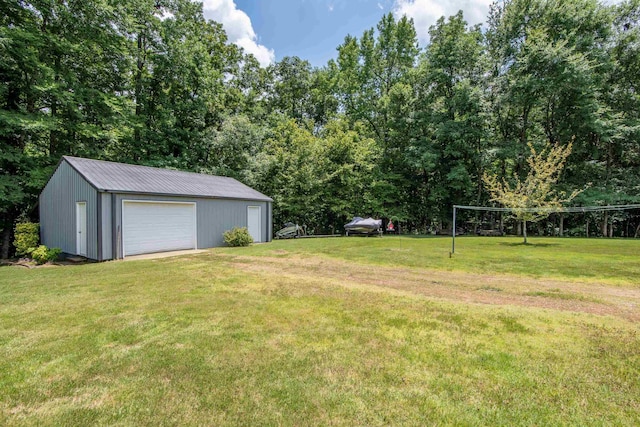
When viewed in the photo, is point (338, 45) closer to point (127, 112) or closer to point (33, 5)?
point (127, 112)

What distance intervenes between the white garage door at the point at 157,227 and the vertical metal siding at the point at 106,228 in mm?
464

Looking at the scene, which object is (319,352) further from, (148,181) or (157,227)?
(148,181)

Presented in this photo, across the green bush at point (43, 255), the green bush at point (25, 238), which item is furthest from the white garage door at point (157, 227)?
the green bush at point (25, 238)

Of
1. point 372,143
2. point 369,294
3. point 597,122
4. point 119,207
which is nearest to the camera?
point 369,294

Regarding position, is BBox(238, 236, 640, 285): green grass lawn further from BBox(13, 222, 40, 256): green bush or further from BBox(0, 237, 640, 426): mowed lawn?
BBox(13, 222, 40, 256): green bush

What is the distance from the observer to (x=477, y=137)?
19.9 metres

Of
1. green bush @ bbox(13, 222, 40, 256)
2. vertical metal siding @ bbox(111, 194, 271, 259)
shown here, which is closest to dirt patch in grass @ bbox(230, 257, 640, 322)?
vertical metal siding @ bbox(111, 194, 271, 259)

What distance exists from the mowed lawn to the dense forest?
11.3m

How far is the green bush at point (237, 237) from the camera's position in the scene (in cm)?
1291

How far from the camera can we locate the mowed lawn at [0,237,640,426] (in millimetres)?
2268

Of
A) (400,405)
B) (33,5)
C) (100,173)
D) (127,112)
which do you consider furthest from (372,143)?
(400,405)

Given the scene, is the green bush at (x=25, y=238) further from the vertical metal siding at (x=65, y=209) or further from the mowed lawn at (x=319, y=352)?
the mowed lawn at (x=319, y=352)

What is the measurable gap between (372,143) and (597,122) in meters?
13.0

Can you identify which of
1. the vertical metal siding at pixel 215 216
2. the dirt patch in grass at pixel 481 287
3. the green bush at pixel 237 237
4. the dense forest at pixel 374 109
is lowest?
the dirt patch in grass at pixel 481 287
